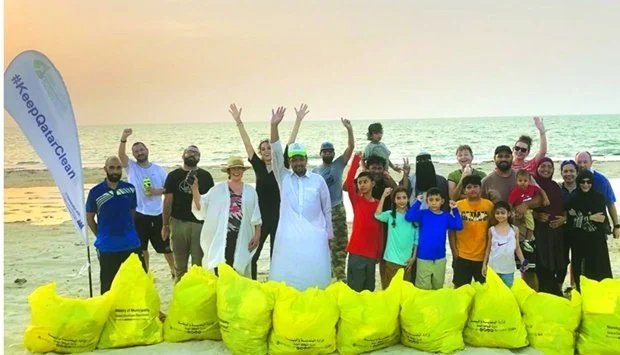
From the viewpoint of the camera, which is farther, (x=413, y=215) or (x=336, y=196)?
(x=336, y=196)

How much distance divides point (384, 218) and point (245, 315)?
1.35 meters

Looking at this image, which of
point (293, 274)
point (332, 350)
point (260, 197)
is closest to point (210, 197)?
point (260, 197)

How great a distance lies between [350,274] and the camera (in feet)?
14.8

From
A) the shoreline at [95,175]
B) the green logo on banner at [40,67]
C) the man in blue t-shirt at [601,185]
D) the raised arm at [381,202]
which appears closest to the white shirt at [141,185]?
the green logo on banner at [40,67]

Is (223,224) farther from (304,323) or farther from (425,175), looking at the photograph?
(425,175)

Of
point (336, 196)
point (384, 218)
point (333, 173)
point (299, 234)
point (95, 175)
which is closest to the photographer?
point (299, 234)

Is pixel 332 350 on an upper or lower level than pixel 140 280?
lower

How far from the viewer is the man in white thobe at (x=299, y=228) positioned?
4.16m

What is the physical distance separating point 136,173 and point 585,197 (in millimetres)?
3916

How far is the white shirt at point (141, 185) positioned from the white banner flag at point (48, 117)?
1.07m

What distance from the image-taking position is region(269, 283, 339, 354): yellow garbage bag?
3.54m

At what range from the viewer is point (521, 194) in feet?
14.7

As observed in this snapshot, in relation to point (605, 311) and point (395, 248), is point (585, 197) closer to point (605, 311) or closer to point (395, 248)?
point (605, 311)

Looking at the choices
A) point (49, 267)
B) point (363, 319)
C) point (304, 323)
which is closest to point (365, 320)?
point (363, 319)
